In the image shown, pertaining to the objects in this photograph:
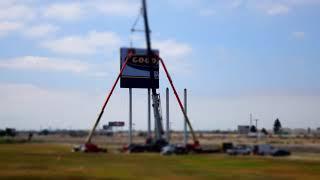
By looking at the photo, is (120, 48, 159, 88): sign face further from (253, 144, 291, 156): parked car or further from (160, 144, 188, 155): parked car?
(253, 144, 291, 156): parked car

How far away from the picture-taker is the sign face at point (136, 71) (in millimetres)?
117500

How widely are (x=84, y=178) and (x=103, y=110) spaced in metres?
78.7

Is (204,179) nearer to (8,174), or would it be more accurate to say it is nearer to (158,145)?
(8,174)

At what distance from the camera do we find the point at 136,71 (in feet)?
389

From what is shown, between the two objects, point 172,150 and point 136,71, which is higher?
point 136,71

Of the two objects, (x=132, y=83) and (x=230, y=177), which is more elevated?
(x=132, y=83)

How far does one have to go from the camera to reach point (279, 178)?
4225 centimetres

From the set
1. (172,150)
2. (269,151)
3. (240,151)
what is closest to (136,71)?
(172,150)

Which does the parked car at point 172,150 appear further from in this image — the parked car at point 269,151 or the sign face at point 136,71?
the sign face at point 136,71

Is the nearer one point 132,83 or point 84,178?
point 84,178

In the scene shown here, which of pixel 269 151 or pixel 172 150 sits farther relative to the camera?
pixel 172 150

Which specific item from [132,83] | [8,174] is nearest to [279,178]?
[8,174]

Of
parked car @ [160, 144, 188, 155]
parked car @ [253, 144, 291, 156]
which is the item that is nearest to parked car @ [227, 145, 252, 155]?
parked car @ [253, 144, 291, 156]

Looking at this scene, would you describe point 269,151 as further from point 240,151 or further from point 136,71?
point 136,71
